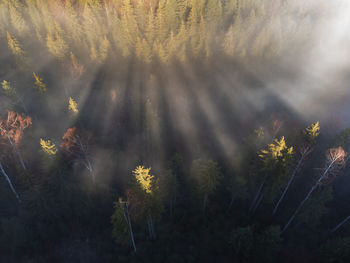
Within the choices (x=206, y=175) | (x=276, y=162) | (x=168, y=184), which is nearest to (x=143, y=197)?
(x=168, y=184)

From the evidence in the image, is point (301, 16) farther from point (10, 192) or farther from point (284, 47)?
point (10, 192)

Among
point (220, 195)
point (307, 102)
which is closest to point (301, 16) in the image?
point (307, 102)

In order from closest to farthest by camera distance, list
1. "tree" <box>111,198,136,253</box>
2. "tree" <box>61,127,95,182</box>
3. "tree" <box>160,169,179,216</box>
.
Result: "tree" <box>111,198,136,253</box>, "tree" <box>61,127,95,182</box>, "tree" <box>160,169,179,216</box>

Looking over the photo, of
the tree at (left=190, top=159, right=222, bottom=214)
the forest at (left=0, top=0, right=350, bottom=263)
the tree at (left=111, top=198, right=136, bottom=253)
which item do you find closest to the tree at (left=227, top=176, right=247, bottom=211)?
the forest at (left=0, top=0, right=350, bottom=263)

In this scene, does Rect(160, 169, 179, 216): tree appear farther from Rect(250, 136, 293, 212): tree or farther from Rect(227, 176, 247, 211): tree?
Rect(250, 136, 293, 212): tree

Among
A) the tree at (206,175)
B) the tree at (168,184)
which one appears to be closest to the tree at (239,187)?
the tree at (206,175)
